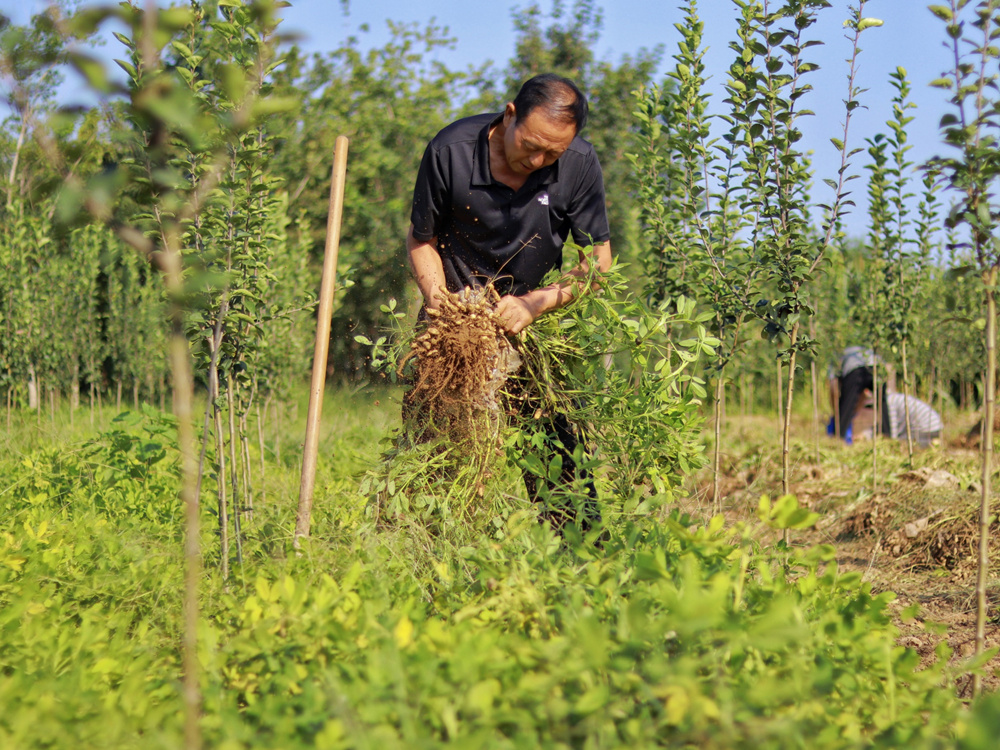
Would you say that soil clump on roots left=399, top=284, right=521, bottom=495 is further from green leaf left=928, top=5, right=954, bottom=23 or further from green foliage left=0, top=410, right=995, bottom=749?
green leaf left=928, top=5, right=954, bottom=23

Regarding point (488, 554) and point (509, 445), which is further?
point (509, 445)

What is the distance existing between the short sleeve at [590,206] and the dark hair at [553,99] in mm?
311

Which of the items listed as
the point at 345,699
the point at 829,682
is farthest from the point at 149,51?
the point at 829,682

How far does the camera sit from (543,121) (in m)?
2.99

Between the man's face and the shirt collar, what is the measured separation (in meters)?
0.11

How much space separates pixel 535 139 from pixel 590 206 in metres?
0.51

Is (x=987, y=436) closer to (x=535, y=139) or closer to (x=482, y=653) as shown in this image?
(x=482, y=653)

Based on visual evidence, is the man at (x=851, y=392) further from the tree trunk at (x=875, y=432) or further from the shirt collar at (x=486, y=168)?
the shirt collar at (x=486, y=168)

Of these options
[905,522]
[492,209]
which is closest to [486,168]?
[492,209]

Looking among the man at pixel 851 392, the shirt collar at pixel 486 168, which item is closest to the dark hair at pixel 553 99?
the shirt collar at pixel 486 168

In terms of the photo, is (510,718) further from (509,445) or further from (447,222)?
(447,222)

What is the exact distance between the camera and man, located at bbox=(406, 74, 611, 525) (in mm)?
3182

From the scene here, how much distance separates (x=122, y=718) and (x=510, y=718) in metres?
0.87

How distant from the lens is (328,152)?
40.7 ft
